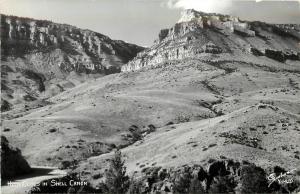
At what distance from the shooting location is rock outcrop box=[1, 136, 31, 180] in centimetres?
6316

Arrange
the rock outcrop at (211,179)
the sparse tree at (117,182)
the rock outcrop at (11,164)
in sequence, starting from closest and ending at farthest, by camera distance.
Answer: the sparse tree at (117,182) < the rock outcrop at (211,179) < the rock outcrop at (11,164)

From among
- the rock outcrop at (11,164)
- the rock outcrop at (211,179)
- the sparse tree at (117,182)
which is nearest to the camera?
the sparse tree at (117,182)

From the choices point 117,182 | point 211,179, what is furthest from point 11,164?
point 211,179

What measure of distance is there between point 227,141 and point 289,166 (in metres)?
11.0

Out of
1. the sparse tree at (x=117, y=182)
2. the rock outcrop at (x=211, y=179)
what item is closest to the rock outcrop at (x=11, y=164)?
the sparse tree at (x=117, y=182)

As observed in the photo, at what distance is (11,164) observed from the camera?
65.6 metres

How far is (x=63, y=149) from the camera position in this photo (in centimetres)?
9219

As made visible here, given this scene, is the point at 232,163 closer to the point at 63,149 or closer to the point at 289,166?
the point at 289,166

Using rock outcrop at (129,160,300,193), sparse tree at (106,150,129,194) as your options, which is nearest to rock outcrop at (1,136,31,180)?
sparse tree at (106,150,129,194)

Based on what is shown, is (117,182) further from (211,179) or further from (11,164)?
(211,179)

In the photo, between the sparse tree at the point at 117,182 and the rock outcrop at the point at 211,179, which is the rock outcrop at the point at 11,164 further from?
the rock outcrop at the point at 211,179

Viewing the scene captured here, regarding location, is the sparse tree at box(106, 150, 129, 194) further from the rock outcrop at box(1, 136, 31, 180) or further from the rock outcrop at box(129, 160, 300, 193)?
the rock outcrop at box(1, 136, 31, 180)

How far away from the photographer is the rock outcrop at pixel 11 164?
63159mm

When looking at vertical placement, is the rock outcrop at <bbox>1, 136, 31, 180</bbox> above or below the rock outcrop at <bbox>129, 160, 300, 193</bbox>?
above
